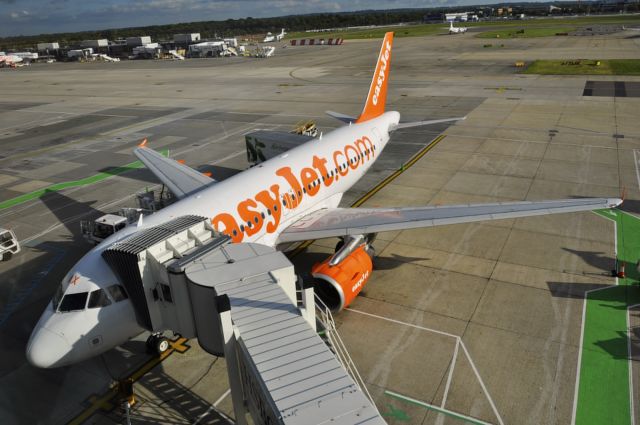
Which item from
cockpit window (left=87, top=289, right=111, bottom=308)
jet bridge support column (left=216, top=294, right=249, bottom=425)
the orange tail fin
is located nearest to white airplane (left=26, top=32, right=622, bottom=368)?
cockpit window (left=87, top=289, right=111, bottom=308)

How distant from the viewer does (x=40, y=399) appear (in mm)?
15930

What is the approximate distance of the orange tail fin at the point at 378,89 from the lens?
3397cm

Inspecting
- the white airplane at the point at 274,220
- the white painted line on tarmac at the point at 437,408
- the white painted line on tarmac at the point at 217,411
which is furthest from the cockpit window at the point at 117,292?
the white painted line on tarmac at the point at 437,408

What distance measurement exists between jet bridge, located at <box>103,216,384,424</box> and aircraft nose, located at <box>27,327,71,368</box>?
2.34 m

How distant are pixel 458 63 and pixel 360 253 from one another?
Result: 97664 mm

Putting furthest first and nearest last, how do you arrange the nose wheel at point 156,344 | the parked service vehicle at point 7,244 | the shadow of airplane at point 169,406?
the parked service vehicle at point 7,244, the nose wheel at point 156,344, the shadow of airplane at point 169,406

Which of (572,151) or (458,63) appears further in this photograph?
(458,63)

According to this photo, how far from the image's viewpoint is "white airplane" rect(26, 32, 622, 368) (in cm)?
1416

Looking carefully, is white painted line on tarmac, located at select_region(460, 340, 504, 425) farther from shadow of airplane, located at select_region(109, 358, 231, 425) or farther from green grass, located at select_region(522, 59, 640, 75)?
green grass, located at select_region(522, 59, 640, 75)

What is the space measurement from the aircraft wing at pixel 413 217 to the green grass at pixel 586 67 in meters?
76.6

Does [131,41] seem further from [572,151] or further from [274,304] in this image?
[274,304]

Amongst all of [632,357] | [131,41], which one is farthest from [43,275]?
[131,41]

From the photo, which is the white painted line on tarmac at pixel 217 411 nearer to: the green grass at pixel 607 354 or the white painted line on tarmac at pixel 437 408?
the white painted line on tarmac at pixel 437 408

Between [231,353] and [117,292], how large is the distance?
5885 mm
